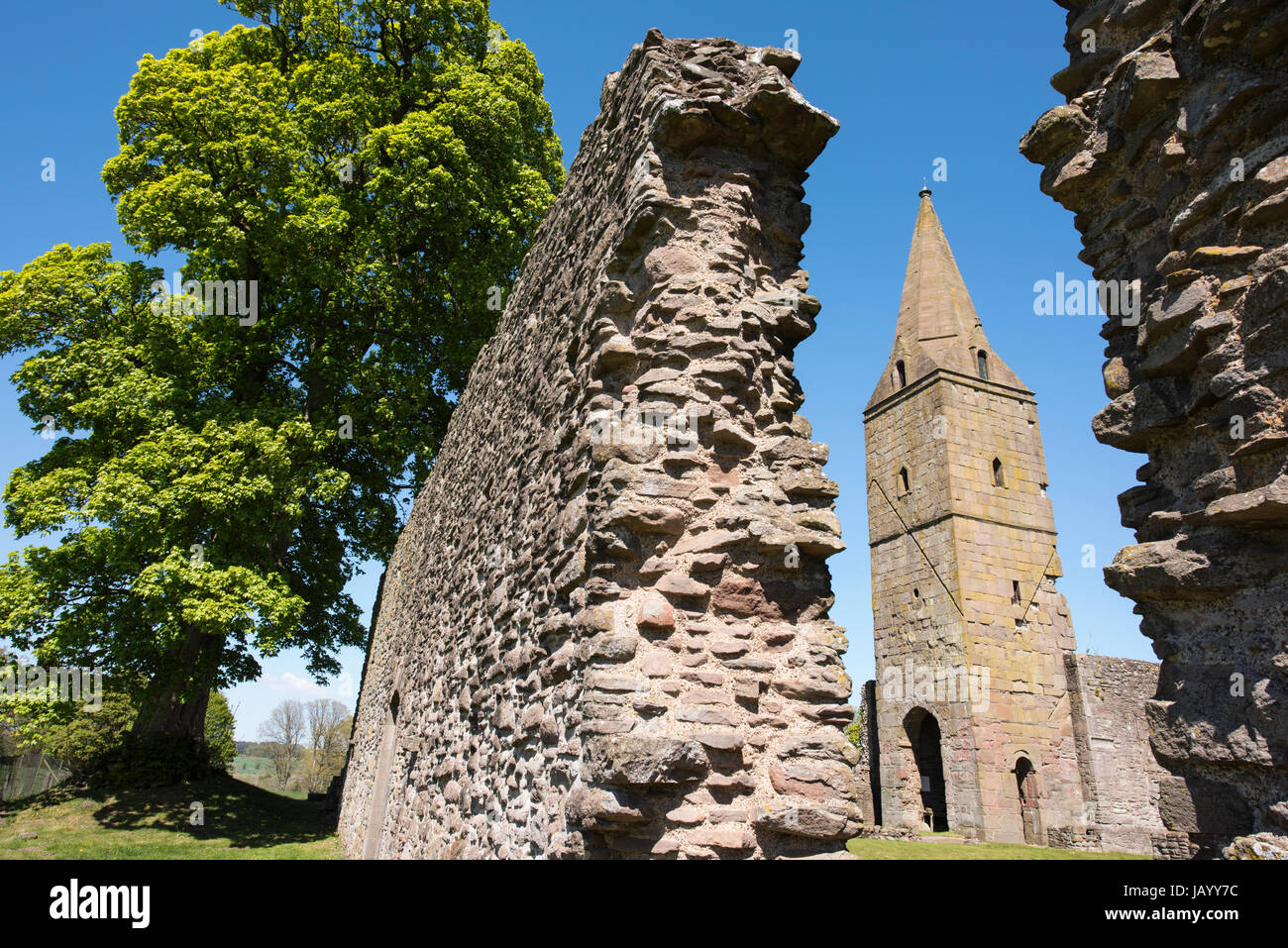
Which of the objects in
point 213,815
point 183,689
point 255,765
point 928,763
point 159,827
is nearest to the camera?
point 159,827

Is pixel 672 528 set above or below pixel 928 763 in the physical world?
above

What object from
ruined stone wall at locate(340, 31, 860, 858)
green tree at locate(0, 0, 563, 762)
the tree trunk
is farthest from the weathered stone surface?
the tree trunk

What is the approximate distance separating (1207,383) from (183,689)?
607 inches

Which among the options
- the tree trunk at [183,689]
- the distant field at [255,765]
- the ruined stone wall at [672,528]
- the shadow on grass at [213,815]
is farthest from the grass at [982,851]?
the distant field at [255,765]

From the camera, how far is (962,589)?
1753 cm

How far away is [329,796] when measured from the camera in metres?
15.3

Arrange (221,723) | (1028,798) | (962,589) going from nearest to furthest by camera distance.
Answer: (1028,798)
(962,589)
(221,723)

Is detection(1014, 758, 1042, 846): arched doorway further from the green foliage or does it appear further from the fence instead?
the fence

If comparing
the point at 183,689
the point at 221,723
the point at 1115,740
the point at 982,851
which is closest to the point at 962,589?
the point at 1115,740

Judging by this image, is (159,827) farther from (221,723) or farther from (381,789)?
(221,723)

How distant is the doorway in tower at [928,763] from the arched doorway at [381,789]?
42.3 ft

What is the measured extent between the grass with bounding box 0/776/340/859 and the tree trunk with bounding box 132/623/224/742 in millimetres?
1134

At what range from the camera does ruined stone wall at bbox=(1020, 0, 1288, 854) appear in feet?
8.71

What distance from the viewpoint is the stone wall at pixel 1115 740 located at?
52.4 ft
